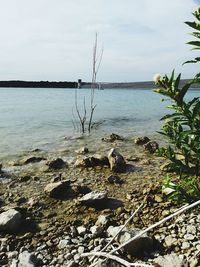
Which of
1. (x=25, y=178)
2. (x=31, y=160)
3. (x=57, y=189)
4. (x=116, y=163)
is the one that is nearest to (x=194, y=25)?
(x=57, y=189)

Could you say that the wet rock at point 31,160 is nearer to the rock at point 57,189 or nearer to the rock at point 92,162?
the rock at point 92,162

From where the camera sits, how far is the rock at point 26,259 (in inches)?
174

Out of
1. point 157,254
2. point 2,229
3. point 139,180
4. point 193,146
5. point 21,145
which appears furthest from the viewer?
point 21,145

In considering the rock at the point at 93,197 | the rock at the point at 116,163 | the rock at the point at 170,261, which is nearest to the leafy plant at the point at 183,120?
the rock at the point at 170,261

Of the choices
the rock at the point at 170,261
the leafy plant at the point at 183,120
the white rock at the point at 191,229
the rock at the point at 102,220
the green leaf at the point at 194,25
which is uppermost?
the green leaf at the point at 194,25

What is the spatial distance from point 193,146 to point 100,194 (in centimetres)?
287

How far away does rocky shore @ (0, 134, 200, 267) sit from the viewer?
452cm

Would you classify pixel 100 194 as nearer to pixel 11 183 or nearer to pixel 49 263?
pixel 49 263

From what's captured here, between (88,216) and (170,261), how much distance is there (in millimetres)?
2096

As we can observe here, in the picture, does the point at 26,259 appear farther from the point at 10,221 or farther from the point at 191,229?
the point at 191,229

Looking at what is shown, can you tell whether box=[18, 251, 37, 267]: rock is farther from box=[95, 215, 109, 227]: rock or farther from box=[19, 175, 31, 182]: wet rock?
box=[19, 175, 31, 182]: wet rock

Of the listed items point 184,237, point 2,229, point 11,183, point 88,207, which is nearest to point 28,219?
point 2,229

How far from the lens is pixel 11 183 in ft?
26.1

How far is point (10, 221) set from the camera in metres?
5.40
